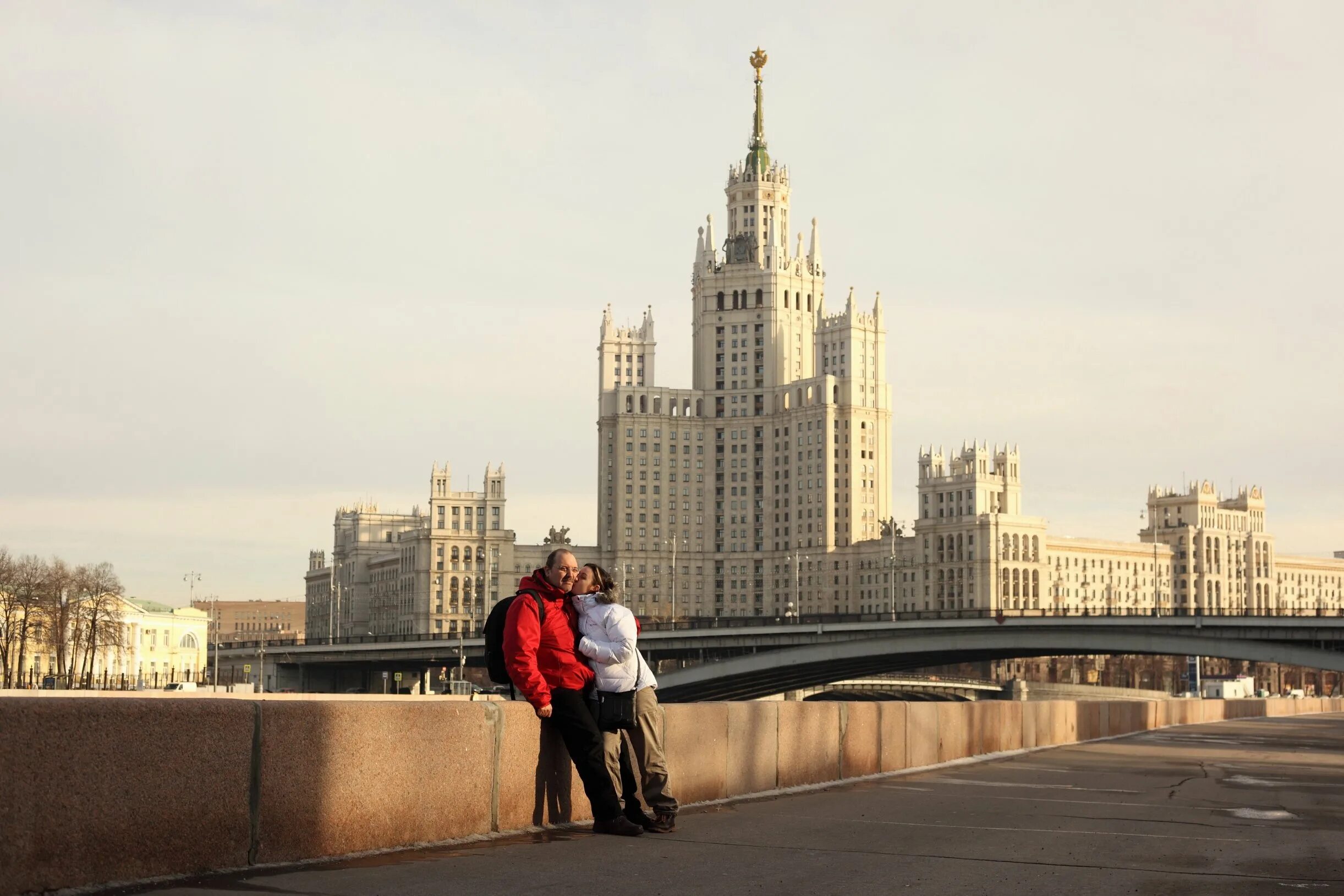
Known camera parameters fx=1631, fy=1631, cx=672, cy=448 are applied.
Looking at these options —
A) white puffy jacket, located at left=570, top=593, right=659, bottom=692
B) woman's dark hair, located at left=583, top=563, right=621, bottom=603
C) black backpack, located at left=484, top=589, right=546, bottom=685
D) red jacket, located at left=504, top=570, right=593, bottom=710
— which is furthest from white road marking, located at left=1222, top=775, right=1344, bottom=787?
black backpack, located at left=484, top=589, right=546, bottom=685

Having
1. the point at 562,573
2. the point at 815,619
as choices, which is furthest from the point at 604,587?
the point at 815,619

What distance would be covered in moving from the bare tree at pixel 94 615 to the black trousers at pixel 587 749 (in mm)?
100643

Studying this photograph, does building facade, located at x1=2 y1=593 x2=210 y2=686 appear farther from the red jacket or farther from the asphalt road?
the red jacket

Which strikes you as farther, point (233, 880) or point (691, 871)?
point (691, 871)

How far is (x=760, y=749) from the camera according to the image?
57.6 ft

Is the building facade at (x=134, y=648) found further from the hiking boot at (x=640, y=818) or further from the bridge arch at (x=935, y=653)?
the hiking boot at (x=640, y=818)

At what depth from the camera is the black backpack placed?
1285 centimetres

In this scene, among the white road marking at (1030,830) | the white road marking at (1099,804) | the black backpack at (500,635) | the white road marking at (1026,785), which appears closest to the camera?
the black backpack at (500,635)

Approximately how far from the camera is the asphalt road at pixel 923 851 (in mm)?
10344

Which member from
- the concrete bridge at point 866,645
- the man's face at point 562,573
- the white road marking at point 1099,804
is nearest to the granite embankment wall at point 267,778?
the man's face at point 562,573

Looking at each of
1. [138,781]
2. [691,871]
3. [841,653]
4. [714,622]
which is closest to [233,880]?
[138,781]

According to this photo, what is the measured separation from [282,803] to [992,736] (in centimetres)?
2043

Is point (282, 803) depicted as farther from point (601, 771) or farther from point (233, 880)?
point (601, 771)

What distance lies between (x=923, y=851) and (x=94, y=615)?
108428mm
